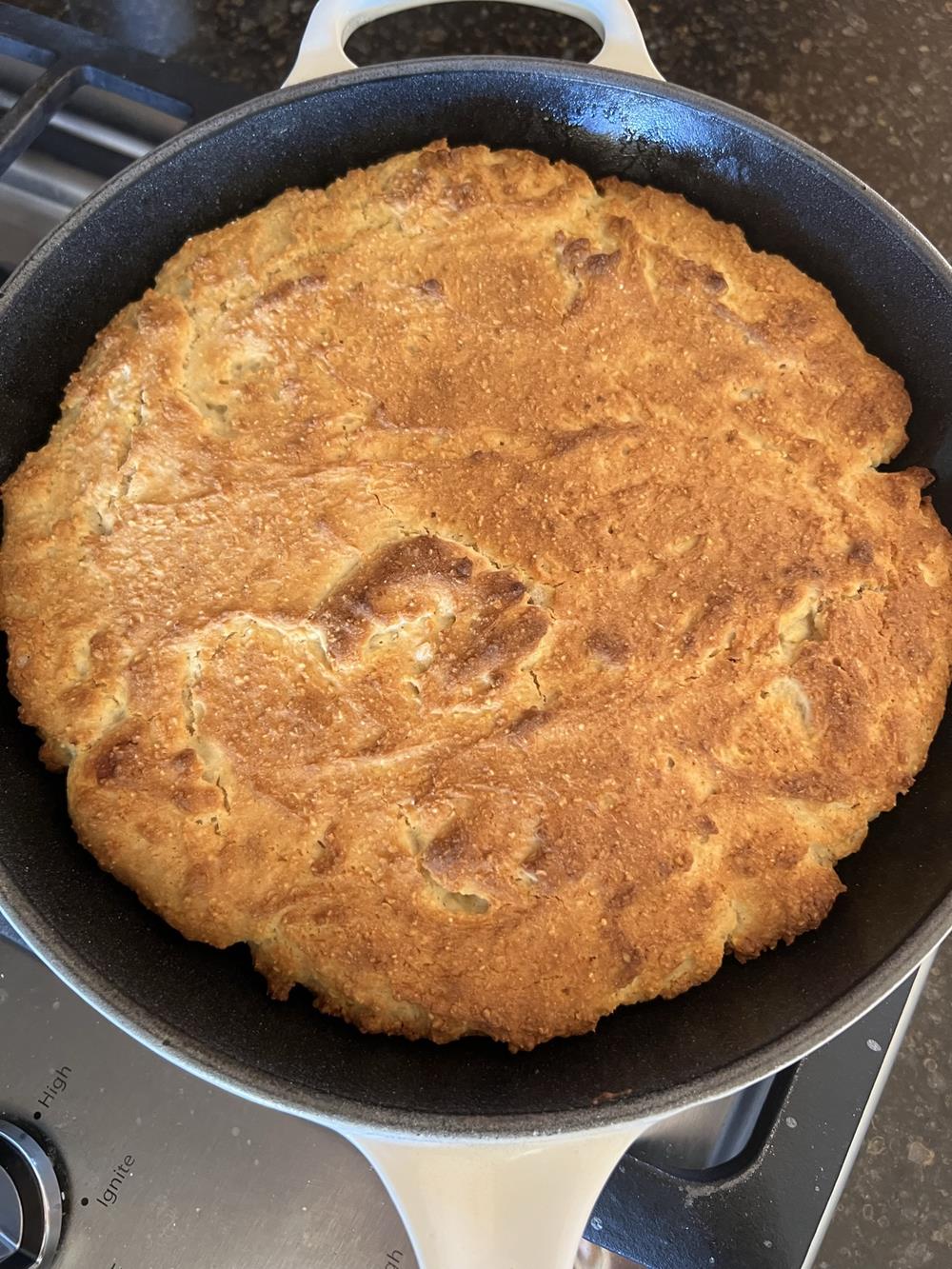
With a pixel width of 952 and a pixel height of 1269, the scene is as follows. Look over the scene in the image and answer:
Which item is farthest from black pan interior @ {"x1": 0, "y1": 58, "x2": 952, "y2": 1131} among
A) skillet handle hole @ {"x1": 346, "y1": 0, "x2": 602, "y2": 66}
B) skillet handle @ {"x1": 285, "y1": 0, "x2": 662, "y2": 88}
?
skillet handle hole @ {"x1": 346, "y1": 0, "x2": 602, "y2": 66}

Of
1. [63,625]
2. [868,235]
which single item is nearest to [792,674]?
[868,235]

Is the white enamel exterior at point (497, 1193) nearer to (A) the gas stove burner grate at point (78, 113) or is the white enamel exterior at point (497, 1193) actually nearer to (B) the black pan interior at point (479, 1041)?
(B) the black pan interior at point (479, 1041)

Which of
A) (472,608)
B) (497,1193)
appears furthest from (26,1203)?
(472,608)

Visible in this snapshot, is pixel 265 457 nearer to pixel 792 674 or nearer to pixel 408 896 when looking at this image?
pixel 408 896

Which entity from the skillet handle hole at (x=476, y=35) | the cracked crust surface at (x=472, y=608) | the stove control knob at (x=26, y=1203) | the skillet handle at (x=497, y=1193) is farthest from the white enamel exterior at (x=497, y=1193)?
the skillet handle hole at (x=476, y=35)

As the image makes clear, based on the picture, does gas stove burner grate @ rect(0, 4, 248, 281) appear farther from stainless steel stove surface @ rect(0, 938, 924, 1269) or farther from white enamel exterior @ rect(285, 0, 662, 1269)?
white enamel exterior @ rect(285, 0, 662, 1269)
